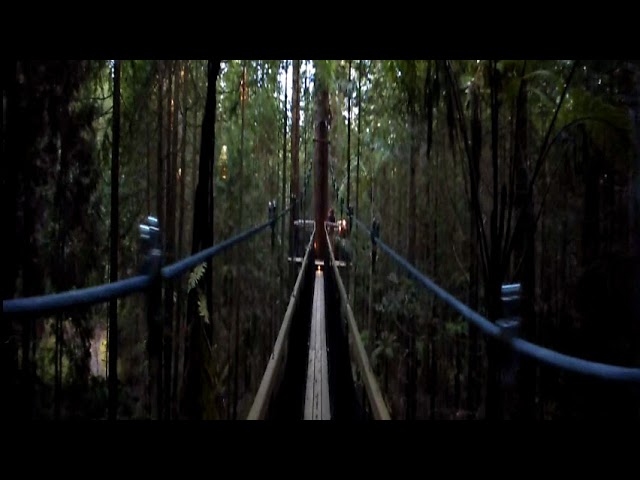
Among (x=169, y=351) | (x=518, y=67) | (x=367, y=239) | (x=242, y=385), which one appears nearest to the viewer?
(x=169, y=351)

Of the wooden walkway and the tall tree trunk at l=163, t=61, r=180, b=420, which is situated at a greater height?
the tall tree trunk at l=163, t=61, r=180, b=420

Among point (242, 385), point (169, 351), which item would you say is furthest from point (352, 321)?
point (169, 351)

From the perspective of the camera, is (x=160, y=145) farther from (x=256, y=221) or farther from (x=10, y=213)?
(x=256, y=221)

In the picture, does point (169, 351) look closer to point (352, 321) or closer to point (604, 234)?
point (352, 321)

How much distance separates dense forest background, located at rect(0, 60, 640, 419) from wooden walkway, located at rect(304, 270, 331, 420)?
339mm

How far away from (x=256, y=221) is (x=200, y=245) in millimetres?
1596

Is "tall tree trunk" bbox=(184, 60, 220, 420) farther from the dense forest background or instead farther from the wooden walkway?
the wooden walkway

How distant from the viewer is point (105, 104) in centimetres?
152

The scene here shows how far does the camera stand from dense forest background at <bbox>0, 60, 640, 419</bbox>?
1.29 meters

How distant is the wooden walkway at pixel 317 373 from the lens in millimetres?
2521

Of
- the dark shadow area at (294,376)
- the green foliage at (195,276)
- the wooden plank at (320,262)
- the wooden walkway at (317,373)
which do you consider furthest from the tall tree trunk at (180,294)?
the wooden plank at (320,262)

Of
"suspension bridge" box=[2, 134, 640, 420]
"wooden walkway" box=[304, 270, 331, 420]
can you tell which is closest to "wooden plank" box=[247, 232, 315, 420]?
"suspension bridge" box=[2, 134, 640, 420]

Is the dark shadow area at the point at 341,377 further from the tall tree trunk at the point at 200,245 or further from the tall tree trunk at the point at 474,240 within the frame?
the tall tree trunk at the point at 200,245

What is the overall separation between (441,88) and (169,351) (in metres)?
1.41
